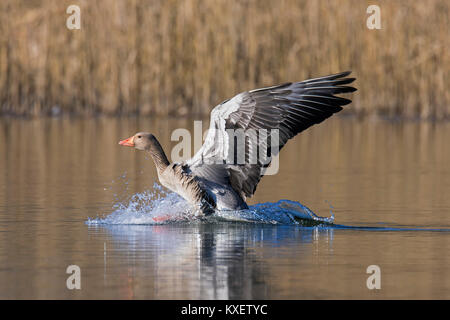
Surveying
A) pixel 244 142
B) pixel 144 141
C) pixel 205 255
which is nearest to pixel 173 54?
pixel 144 141

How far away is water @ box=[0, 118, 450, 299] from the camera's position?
6844 mm

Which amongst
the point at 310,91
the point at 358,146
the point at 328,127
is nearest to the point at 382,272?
the point at 310,91

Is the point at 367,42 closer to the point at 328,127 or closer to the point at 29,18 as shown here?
the point at 328,127

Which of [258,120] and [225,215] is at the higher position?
[258,120]

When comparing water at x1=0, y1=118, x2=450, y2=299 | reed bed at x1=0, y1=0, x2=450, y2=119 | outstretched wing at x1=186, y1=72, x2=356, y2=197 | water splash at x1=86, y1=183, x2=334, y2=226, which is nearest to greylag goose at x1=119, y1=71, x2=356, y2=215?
outstretched wing at x1=186, y1=72, x2=356, y2=197

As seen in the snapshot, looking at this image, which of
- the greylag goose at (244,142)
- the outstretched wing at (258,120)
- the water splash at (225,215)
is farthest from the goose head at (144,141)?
the water splash at (225,215)

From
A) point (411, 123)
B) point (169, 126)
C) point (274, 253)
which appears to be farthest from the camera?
point (411, 123)

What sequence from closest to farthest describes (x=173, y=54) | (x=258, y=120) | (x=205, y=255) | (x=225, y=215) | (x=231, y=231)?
1. (x=205, y=255)
2. (x=231, y=231)
3. (x=258, y=120)
4. (x=225, y=215)
5. (x=173, y=54)

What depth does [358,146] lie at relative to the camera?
18312 millimetres

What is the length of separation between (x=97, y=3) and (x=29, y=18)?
5.38 ft

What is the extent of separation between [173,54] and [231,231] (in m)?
15.0

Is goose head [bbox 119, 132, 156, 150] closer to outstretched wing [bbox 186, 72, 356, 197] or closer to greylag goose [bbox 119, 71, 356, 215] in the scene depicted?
greylag goose [bbox 119, 71, 356, 215]

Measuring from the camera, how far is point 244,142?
9781 mm

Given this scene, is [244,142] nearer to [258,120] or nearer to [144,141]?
[258,120]
